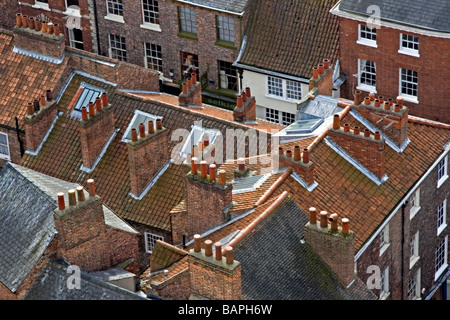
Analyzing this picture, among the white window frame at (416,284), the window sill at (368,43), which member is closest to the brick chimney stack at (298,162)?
the white window frame at (416,284)

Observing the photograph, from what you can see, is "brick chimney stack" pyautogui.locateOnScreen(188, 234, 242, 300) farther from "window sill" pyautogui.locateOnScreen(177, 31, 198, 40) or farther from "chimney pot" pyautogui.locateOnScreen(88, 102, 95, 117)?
"window sill" pyautogui.locateOnScreen(177, 31, 198, 40)

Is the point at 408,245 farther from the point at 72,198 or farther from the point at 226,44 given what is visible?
the point at 226,44

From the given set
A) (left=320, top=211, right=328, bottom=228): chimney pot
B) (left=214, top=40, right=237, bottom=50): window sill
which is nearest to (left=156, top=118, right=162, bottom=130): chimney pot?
(left=320, top=211, right=328, bottom=228): chimney pot

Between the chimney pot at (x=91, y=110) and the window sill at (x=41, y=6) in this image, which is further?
the window sill at (x=41, y=6)

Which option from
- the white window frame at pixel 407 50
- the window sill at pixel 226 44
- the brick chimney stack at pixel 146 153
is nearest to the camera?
the brick chimney stack at pixel 146 153

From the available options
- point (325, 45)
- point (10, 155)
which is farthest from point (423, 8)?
A: point (10, 155)

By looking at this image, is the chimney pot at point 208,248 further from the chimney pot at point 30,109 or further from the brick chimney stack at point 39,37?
the brick chimney stack at point 39,37

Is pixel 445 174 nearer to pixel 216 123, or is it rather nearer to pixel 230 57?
pixel 216 123
